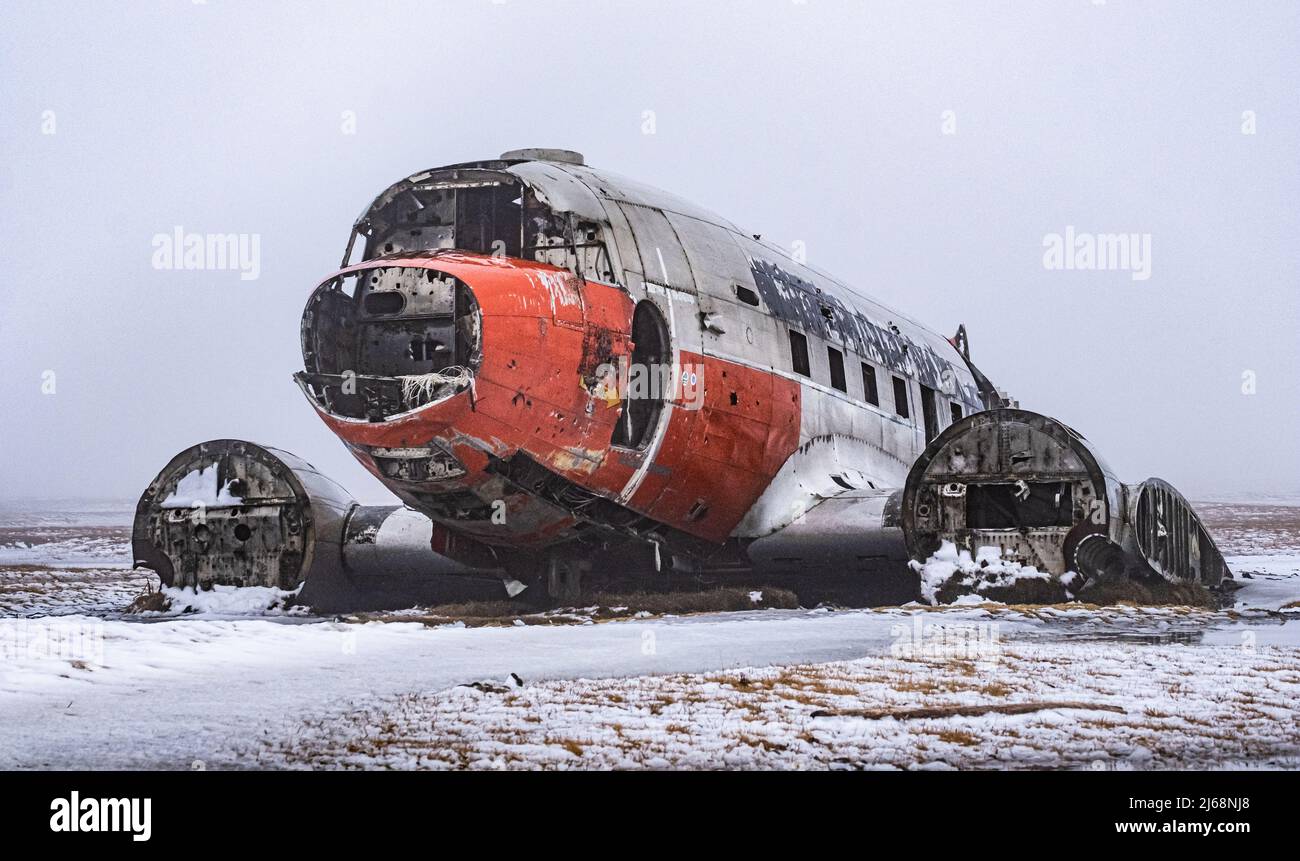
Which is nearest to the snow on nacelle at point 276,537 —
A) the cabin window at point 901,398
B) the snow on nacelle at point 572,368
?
the snow on nacelle at point 572,368

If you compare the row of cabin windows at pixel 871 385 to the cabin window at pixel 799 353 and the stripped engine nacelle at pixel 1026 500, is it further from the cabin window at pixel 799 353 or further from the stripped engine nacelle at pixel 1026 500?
the stripped engine nacelle at pixel 1026 500

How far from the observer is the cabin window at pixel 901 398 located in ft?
67.1

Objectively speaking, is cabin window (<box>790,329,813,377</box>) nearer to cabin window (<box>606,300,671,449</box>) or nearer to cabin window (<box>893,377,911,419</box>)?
cabin window (<box>606,300,671,449</box>)

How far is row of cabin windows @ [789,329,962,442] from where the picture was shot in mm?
17344

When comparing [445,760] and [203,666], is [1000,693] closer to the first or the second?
[445,760]

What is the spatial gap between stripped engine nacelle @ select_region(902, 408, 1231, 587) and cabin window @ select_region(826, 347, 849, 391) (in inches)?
97.4

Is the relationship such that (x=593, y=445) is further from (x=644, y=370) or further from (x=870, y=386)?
(x=870, y=386)

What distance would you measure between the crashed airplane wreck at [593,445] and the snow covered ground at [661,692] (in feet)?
5.04

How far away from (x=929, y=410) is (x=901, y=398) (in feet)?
4.62

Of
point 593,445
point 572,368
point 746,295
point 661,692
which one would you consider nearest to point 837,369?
point 746,295

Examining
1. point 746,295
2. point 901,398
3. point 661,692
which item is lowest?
point 661,692

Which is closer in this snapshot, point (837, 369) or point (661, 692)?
point (661, 692)

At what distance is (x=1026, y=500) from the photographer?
1580cm
